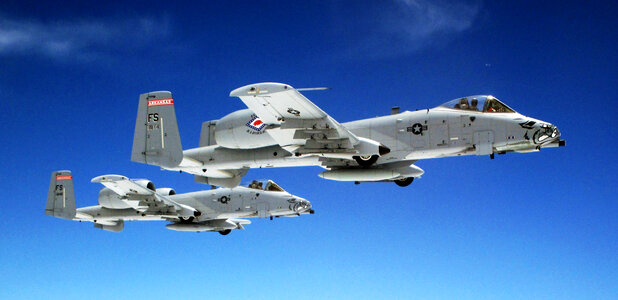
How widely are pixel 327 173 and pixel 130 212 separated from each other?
61.0ft

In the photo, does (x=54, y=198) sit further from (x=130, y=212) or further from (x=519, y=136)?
(x=519, y=136)

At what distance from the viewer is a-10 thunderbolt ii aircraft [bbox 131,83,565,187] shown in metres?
23.4

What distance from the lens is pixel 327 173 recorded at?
86.2 ft

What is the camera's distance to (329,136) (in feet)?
79.5

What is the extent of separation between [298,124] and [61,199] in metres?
22.4

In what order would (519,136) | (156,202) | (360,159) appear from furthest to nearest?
(156,202), (360,159), (519,136)

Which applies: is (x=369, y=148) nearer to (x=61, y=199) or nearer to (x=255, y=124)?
(x=255, y=124)

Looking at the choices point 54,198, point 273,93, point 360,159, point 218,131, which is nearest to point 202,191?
point 54,198

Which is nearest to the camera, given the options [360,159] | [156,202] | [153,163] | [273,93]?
[273,93]

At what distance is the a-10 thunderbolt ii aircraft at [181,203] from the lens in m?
36.9

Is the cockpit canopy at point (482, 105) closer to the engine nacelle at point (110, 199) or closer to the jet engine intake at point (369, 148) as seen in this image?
the jet engine intake at point (369, 148)

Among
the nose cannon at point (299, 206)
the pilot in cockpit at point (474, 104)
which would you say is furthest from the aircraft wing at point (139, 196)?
the pilot in cockpit at point (474, 104)

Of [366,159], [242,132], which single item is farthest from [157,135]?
[366,159]

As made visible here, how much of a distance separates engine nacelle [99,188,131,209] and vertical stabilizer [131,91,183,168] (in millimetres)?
10609
